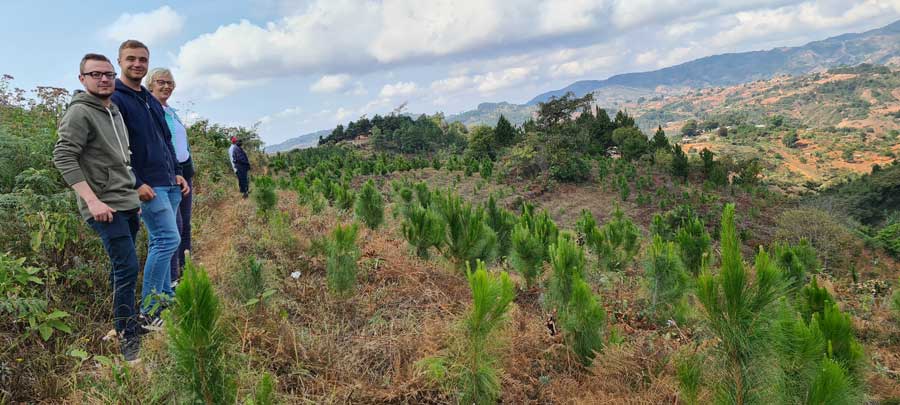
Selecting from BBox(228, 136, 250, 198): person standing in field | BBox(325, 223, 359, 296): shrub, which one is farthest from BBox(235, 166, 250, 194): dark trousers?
BBox(325, 223, 359, 296): shrub

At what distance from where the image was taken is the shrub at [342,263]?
246 cm

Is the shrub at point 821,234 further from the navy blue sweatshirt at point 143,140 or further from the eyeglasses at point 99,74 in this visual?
the eyeglasses at point 99,74

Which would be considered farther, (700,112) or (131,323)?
(700,112)

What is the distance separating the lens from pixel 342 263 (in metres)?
2.48

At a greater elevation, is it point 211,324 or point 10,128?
point 10,128

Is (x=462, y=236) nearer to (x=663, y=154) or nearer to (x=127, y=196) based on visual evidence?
(x=127, y=196)

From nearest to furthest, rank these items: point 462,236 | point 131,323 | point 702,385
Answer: point 702,385
point 131,323
point 462,236

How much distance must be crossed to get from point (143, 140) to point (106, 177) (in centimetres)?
37

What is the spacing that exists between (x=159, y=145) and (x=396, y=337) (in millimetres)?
A: 1646

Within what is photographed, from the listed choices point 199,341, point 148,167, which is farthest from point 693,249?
point 148,167

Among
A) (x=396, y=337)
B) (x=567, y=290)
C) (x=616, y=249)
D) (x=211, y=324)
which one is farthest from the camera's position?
(x=616, y=249)

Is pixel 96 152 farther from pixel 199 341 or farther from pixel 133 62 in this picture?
pixel 199 341

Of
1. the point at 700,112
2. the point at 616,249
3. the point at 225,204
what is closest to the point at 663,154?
the point at 616,249

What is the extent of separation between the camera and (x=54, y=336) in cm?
190
